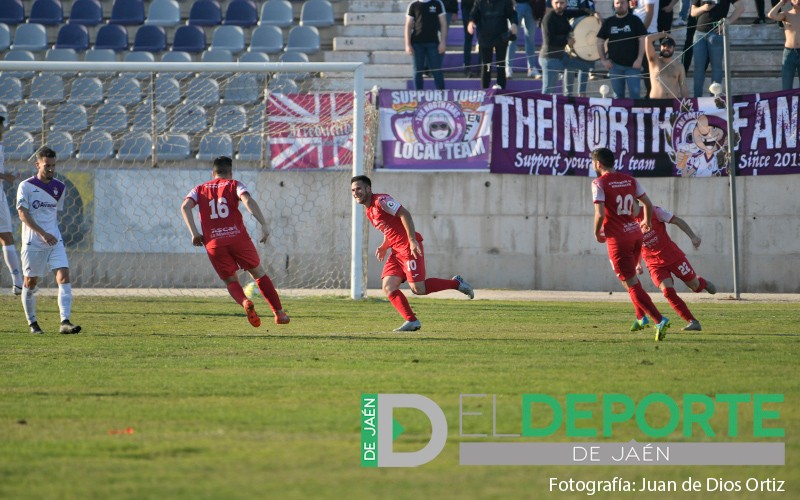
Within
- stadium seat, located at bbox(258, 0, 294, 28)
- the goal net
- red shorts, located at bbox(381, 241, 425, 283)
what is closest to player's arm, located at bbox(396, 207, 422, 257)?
red shorts, located at bbox(381, 241, 425, 283)

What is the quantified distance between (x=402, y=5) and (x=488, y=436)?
19.4 meters

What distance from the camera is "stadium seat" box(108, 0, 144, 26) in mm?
24906

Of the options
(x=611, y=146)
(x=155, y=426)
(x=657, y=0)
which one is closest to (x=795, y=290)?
(x=611, y=146)

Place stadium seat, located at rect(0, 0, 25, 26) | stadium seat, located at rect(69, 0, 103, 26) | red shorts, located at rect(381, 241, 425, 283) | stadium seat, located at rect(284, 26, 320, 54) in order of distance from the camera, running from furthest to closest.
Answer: stadium seat, located at rect(0, 0, 25, 26) → stadium seat, located at rect(69, 0, 103, 26) → stadium seat, located at rect(284, 26, 320, 54) → red shorts, located at rect(381, 241, 425, 283)

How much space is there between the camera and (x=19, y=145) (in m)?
19.8

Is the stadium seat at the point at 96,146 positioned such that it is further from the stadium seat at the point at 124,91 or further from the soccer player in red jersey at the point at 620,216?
the soccer player in red jersey at the point at 620,216

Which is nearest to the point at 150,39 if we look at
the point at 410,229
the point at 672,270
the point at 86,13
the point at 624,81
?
the point at 86,13

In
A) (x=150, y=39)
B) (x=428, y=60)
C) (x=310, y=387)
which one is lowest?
(x=310, y=387)

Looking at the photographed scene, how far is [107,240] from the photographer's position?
19.4 meters

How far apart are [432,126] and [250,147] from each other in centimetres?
321

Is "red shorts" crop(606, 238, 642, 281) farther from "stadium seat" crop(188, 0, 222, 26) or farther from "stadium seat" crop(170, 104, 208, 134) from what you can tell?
"stadium seat" crop(188, 0, 222, 26)

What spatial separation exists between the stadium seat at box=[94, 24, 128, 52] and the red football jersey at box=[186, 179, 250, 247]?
13217 mm

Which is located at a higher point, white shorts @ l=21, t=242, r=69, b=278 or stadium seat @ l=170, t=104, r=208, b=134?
stadium seat @ l=170, t=104, r=208, b=134

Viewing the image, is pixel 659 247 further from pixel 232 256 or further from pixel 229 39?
pixel 229 39
